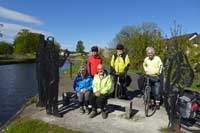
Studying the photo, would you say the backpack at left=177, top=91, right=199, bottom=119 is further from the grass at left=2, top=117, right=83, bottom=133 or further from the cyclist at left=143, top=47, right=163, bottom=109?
the grass at left=2, top=117, right=83, bottom=133

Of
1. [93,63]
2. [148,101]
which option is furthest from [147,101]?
[93,63]

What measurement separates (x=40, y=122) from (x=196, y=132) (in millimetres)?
3803

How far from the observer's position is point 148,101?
8.41m

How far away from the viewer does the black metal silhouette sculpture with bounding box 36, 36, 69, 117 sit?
320 inches

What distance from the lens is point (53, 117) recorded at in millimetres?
7988

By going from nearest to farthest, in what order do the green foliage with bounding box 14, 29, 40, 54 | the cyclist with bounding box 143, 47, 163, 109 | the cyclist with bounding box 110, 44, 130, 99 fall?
the cyclist with bounding box 143, 47, 163, 109 < the cyclist with bounding box 110, 44, 130, 99 < the green foliage with bounding box 14, 29, 40, 54

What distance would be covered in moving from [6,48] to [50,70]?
117158mm

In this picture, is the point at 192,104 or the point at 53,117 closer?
the point at 192,104

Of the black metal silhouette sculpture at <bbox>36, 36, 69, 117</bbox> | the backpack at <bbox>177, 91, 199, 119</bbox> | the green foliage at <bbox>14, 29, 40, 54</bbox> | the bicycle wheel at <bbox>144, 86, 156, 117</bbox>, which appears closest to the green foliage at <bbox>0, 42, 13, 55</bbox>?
the green foliage at <bbox>14, 29, 40, 54</bbox>

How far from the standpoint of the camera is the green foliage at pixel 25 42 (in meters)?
105

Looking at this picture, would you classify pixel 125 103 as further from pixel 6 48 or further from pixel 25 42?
pixel 6 48

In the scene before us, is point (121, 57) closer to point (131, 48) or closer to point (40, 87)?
point (40, 87)

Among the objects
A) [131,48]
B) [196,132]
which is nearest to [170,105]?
[196,132]

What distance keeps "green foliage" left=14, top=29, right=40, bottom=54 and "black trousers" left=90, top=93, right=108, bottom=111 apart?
9807 cm
